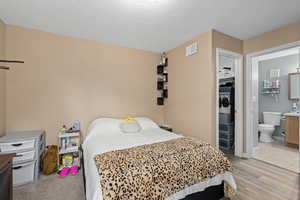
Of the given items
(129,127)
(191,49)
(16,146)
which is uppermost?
(191,49)

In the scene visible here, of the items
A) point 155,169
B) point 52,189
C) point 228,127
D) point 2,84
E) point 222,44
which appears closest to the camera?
point 155,169

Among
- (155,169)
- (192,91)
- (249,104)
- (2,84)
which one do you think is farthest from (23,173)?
(249,104)

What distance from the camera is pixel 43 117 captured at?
8.02ft

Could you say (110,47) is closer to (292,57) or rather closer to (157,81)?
(157,81)

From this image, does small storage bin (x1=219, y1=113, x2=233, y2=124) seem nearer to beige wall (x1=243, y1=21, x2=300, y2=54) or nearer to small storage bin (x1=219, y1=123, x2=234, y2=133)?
small storage bin (x1=219, y1=123, x2=234, y2=133)

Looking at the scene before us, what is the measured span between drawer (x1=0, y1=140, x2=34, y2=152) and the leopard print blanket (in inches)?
54.1

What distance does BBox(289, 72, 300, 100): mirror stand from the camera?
367cm

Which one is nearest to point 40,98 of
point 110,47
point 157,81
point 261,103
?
point 110,47

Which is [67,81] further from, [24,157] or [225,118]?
[225,118]

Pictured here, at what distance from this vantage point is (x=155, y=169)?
124cm

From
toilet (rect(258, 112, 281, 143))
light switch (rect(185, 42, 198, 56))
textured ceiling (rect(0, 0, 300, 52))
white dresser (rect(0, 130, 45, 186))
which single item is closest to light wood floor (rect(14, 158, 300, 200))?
white dresser (rect(0, 130, 45, 186))

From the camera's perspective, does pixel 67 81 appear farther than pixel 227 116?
No

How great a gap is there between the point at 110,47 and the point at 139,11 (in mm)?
1318

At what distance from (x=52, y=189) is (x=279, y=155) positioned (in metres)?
4.38
